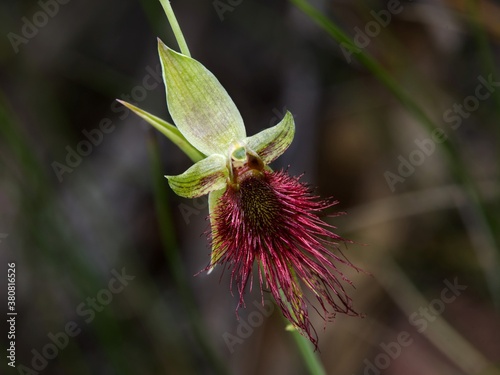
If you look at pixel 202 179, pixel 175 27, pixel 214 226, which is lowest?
pixel 214 226

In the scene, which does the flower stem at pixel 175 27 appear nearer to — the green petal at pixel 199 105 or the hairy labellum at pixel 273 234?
the green petal at pixel 199 105

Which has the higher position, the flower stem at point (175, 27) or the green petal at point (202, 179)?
the flower stem at point (175, 27)

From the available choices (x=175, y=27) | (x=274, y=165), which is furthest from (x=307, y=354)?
(x=274, y=165)

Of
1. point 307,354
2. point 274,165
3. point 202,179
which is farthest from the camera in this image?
point 274,165

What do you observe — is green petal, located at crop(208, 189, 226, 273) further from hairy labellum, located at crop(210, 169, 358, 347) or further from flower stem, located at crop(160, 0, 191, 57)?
flower stem, located at crop(160, 0, 191, 57)

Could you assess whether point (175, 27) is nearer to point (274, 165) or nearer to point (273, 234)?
point (273, 234)

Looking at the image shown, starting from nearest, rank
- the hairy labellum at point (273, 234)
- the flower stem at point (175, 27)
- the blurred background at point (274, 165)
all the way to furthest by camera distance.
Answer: the flower stem at point (175, 27)
the hairy labellum at point (273, 234)
the blurred background at point (274, 165)

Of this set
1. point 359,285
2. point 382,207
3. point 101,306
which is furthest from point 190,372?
point 382,207

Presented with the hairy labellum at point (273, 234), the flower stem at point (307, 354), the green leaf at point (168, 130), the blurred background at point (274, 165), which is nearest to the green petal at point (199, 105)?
the green leaf at point (168, 130)
